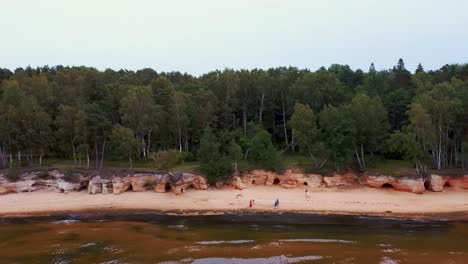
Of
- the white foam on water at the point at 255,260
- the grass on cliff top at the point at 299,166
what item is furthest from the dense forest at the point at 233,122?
the white foam on water at the point at 255,260

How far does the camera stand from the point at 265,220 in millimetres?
38781

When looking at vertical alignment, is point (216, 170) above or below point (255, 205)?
above

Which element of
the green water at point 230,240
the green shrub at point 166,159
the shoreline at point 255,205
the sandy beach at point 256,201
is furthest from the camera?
the green shrub at point 166,159

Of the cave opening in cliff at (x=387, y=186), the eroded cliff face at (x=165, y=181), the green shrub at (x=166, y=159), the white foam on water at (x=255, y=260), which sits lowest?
the white foam on water at (x=255, y=260)

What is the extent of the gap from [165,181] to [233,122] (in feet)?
63.2

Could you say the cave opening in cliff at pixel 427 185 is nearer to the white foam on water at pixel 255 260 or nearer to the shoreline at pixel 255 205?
the shoreline at pixel 255 205

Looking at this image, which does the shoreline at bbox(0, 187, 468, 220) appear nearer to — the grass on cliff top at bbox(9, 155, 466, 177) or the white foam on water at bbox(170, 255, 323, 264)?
the grass on cliff top at bbox(9, 155, 466, 177)

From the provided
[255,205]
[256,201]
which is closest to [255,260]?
[255,205]

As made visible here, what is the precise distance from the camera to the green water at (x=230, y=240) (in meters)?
28.2

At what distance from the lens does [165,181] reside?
47.1 meters

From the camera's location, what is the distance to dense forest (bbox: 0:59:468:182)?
4947cm

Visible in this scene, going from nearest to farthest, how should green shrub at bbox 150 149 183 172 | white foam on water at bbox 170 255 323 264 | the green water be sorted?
white foam on water at bbox 170 255 323 264
the green water
green shrub at bbox 150 149 183 172

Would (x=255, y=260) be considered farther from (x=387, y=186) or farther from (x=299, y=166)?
(x=387, y=186)

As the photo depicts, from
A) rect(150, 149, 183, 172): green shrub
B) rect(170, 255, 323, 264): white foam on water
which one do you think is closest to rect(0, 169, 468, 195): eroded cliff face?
rect(150, 149, 183, 172): green shrub
